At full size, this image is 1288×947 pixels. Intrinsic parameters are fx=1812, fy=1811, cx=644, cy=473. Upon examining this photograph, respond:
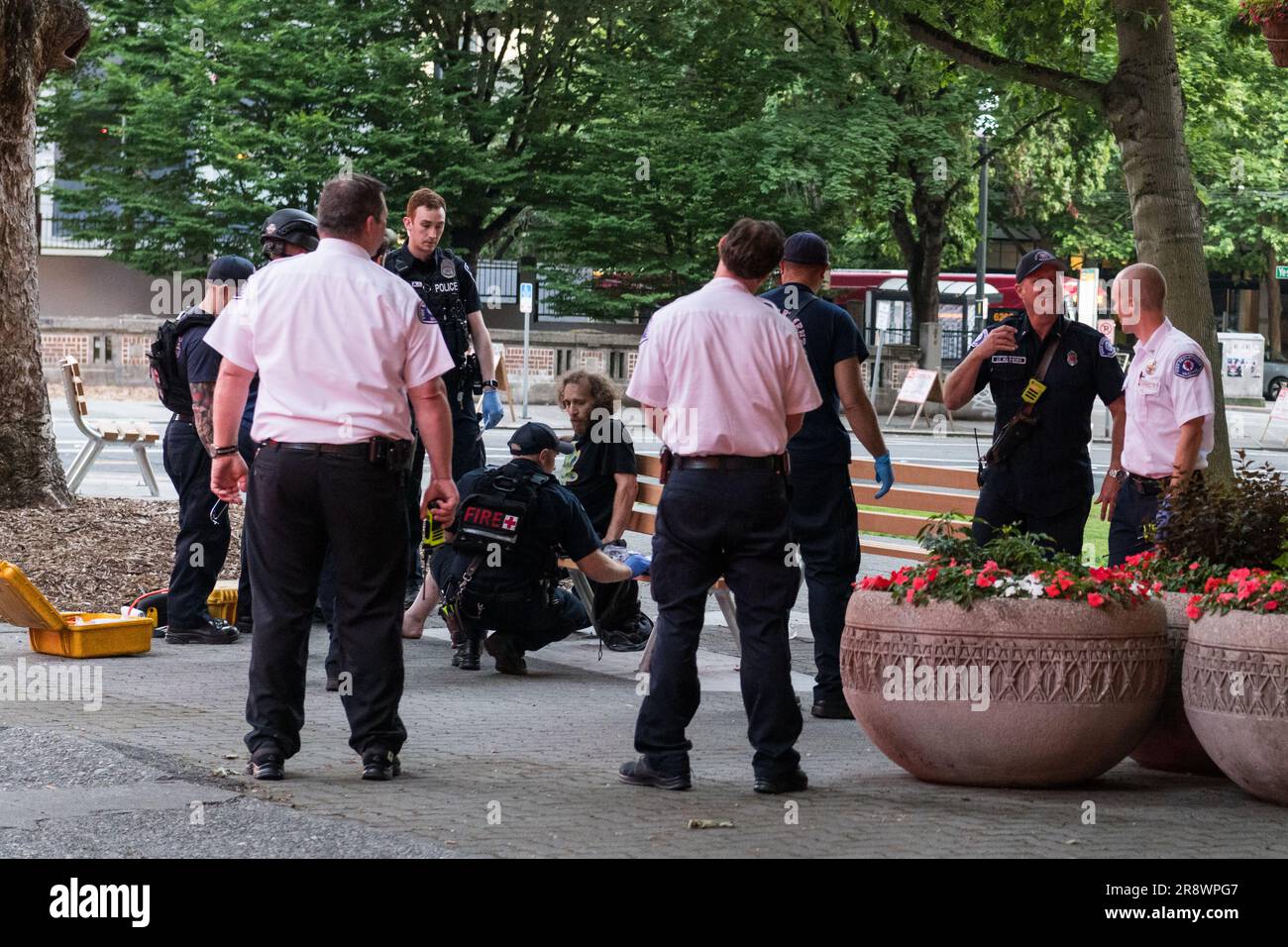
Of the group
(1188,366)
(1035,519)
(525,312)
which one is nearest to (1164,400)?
(1188,366)

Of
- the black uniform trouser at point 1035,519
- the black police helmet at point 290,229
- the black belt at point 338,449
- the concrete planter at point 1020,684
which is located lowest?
the concrete planter at point 1020,684

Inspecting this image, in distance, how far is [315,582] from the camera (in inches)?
251

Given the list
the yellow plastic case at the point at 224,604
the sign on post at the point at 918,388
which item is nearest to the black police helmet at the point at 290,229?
the yellow plastic case at the point at 224,604

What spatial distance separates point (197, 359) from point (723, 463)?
3.88 m

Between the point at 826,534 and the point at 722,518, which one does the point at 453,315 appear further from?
the point at 722,518

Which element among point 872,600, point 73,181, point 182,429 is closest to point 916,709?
point 872,600

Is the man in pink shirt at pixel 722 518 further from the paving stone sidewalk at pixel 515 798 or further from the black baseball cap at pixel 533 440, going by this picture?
the black baseball cap at pixel 533 440

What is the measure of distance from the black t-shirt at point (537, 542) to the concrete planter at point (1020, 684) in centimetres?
244

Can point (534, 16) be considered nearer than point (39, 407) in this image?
No

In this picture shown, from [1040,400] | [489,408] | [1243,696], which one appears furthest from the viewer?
[489,408]

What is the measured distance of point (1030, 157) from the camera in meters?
41.4

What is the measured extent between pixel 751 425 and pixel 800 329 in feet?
5.39

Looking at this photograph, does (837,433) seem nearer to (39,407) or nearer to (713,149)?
(39,407)

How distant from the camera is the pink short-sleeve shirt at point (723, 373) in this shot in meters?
6.19
